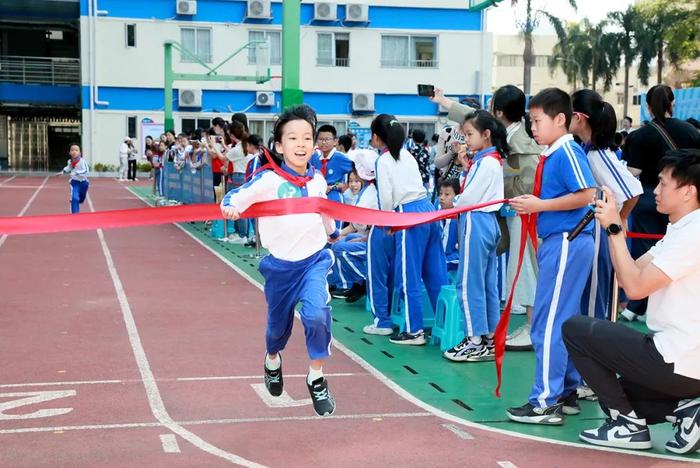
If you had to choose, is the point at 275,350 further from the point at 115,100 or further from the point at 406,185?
the point at 115,100

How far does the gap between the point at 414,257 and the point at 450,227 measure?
7.01 feet

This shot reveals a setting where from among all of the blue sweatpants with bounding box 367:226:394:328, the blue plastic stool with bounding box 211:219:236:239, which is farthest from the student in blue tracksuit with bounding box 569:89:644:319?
the blue plastic stool with bounding box 211:219:236:239

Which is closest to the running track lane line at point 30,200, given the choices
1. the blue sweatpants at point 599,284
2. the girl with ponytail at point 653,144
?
the girl with ponytail at point 653,144

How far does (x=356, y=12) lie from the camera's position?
1585 inches

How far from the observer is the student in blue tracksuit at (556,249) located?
5465 mm

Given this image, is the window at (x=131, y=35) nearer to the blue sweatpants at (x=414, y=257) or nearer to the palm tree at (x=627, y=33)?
the blue sweatpants at (x=414, y=257)

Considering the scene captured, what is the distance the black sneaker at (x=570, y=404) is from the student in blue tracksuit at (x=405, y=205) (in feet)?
6.99

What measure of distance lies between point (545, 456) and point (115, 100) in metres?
37.2

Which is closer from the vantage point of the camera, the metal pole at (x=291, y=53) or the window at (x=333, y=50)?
the metal pole at (x=291, y=53)

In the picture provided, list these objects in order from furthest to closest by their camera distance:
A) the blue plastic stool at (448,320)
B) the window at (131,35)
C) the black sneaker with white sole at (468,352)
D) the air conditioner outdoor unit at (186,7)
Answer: the window at (131,35) → the air conditioner outdoor unit at (186,7) → the blue plastic stool at (448,320) → the black sneaker with white sole at (468,352)

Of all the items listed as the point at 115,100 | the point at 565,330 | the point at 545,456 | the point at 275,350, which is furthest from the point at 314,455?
the point at 115,100

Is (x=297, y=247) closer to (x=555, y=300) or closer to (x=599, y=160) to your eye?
(x=555, y=300)

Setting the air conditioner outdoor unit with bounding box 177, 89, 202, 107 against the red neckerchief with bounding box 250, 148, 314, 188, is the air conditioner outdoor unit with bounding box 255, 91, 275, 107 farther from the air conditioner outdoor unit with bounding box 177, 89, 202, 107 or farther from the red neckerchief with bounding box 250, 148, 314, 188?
the red neckerchief with bounding box 250, 148, 314, 188

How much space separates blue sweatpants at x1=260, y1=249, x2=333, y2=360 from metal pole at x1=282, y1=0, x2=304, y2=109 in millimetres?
7442
